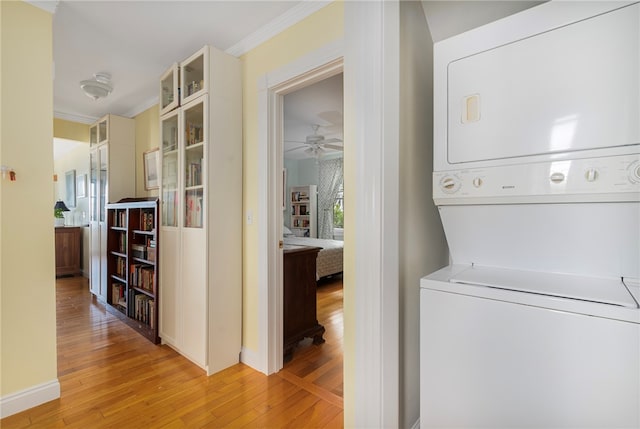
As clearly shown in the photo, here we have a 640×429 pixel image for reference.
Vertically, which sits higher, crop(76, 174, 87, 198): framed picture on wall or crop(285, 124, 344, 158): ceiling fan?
crop(285, 124, 344, 158): ceiling fan

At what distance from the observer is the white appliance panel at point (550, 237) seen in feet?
3.20

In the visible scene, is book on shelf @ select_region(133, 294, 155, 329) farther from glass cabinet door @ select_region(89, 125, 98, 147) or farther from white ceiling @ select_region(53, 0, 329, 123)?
glass cabinet door @ select_region(89, 125, 98, 147)

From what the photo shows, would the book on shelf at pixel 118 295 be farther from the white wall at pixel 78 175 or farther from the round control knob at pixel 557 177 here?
the round control knob at pixel 557 177

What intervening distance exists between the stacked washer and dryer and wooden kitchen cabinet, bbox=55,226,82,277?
6202mm

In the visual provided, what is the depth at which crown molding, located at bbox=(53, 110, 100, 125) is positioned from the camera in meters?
3.84

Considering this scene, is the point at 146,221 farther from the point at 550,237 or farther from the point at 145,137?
the point at 550,237

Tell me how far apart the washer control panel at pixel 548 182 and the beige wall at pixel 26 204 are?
2297 millimetres

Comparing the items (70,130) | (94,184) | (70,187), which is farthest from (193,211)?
(70,187)

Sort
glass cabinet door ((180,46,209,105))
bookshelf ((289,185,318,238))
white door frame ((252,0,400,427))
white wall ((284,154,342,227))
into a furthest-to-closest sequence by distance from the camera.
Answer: white wall ((284,154,342,227)) → bookshelf ((289,185,318,238)) → glass cabinet door ((180,46,209,105)) → white door frame ((252,0,400,427))

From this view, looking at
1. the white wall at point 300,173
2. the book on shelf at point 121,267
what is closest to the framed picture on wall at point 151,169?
the book on shelf at point 121,267

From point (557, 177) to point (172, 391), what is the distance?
2.37 m

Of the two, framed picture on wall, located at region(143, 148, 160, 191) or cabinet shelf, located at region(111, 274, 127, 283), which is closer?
cabinet shelf, located at region(111, 274, 127, 283)

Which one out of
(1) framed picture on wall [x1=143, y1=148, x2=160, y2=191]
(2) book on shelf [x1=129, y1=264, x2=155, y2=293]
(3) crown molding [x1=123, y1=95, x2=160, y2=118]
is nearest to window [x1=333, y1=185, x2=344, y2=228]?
(1) framed picture on wall [x1=143, y1=148, x2=160, y2=191]

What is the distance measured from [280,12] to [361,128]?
4.50 ft
